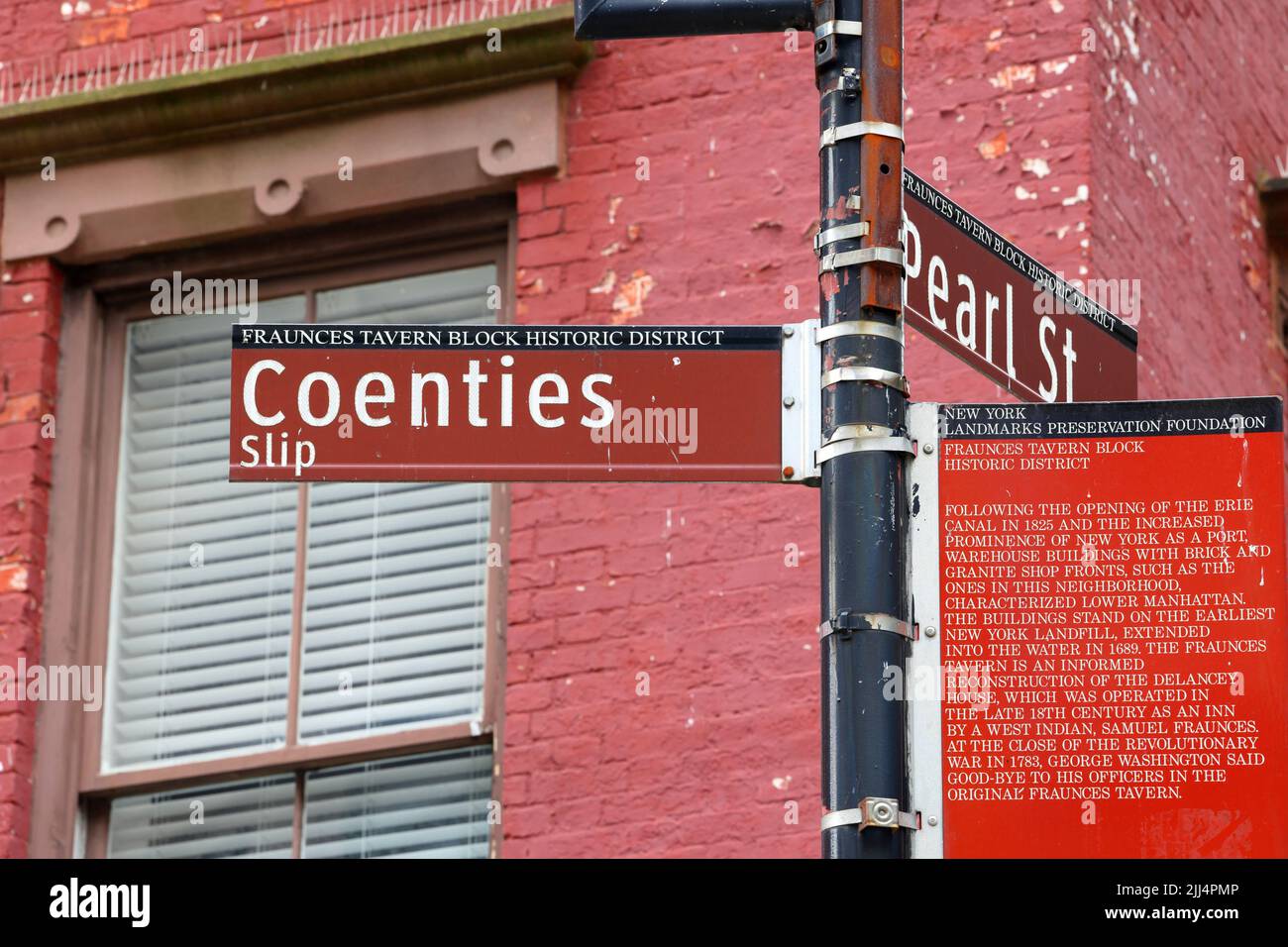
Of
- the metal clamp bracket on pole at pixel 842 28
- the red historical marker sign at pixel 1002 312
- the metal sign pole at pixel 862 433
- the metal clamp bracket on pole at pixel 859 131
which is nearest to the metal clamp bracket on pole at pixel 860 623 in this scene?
the metal sign pole at pixel 862 433

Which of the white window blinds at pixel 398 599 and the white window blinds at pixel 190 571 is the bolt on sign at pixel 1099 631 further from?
the white window blinds at pixel 190 571

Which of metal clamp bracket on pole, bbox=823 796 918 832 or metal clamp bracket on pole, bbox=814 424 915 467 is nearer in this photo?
metal clamp bracket on pole, bbox=823 796 918 832

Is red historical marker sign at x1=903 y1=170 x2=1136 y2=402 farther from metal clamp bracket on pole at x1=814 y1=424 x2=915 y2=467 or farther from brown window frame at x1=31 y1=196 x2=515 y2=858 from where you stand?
brown window frame at x1=31 y1=196 x2=515 y2=858

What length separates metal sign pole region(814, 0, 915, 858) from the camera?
418cm

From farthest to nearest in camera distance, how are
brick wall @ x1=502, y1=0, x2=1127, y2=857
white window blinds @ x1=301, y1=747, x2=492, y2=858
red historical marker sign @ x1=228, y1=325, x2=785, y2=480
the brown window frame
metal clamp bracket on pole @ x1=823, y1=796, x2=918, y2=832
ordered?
the brown window frame
white window blinds @ x1=301, y1=747, x2=492, y2=858
brick wall @ x1=502, y1=0, x2=1127, y2=857
red historical marker sign @ x1=228, y1=325, x2=785, y2=480
metal clamp bracket on pole @ x1=823, y1=796, x2=918, y2=832

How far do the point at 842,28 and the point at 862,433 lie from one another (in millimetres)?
715

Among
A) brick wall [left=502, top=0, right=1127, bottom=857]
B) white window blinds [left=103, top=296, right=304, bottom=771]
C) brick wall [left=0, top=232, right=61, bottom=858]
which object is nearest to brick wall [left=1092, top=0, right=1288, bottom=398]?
brick wall [left=502, top=0, right=1127, bottom=857]

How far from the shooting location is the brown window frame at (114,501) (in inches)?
302

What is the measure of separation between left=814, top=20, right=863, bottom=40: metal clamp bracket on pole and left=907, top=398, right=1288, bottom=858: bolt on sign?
0.64 m

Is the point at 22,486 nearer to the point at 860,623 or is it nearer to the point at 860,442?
the point at 860,442

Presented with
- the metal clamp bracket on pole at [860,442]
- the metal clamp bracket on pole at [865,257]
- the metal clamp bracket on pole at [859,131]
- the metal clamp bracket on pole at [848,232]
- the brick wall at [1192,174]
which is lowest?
the metal clamp bracket on pole at [860,442]

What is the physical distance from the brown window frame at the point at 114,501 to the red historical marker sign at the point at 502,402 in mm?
2874

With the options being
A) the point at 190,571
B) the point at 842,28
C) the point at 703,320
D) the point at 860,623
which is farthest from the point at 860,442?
the point at 190,571
